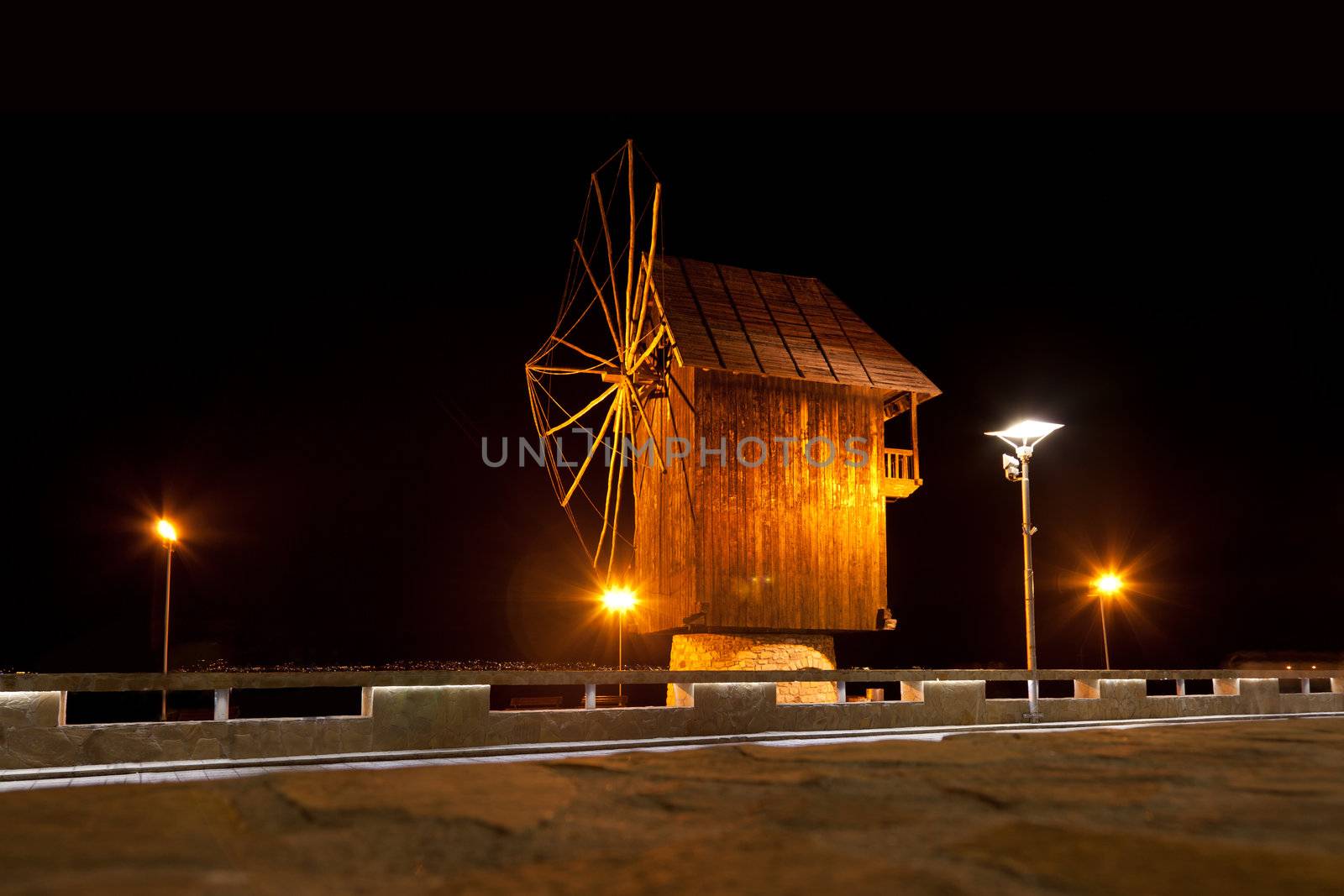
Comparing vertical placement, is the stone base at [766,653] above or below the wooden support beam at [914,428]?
below

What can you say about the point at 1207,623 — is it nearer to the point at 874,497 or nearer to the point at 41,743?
the point at 874,497

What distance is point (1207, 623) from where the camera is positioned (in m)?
60.4

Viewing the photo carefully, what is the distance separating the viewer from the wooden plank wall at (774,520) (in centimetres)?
2667

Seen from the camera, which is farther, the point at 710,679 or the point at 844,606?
the point at 844,606

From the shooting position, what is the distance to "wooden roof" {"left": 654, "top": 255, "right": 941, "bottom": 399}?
91.4ft

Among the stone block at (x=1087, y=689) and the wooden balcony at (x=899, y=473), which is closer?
the stone block at (x=1087, y=689)

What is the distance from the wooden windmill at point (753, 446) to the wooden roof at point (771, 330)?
51 millimetres

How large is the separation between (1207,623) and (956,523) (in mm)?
14814

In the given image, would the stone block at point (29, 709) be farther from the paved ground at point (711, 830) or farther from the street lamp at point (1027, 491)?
the street lamp at point (1027, 491)

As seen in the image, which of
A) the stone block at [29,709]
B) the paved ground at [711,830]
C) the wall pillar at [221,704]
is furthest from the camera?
the wall pillar at [221,704]

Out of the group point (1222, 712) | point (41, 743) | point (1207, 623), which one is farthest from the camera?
point (1207, 623)

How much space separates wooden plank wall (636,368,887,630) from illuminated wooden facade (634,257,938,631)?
0.03 m

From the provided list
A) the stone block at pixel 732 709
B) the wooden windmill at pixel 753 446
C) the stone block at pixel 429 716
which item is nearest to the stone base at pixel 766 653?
the wooden windmill at pixel 753 446

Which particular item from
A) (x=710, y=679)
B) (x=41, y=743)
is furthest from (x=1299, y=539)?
(x=41, y=743)
